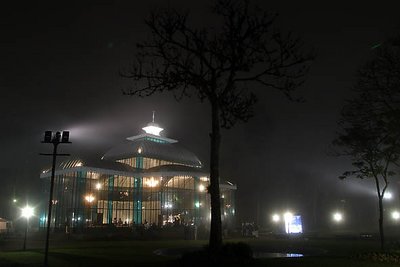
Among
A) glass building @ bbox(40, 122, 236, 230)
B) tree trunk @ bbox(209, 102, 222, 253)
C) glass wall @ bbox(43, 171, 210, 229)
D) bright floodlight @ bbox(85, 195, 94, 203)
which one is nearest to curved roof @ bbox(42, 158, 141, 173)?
glass building @ bbox(40, 122, 236, 230)

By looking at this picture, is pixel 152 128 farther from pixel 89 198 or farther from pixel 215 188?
pixel 215 188

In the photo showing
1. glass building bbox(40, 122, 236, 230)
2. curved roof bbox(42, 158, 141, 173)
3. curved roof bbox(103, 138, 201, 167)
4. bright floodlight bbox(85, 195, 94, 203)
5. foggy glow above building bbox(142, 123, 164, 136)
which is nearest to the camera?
glass building bbox(40, 122, 236, 230)

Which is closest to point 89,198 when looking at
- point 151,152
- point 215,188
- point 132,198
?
point 132,198

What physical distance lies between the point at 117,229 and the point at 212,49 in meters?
35.2

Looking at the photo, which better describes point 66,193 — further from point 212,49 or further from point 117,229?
point 212,49

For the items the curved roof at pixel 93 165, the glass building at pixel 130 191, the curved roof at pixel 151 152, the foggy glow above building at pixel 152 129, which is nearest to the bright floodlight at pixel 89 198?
the glass building at pixel 130 191

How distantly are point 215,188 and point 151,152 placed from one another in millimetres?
45439

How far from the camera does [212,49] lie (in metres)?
20.9

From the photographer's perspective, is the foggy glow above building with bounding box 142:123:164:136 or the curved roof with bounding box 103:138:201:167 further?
the foggy glow above building with bounding box 142:123:164:136

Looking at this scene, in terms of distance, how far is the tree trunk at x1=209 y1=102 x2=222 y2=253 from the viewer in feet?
60.6

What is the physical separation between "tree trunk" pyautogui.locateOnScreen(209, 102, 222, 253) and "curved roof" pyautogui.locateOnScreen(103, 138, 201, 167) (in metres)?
43.6

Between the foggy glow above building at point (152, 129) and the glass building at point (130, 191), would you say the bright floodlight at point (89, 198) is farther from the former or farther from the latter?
the foggy glow above building at point (152, 129)

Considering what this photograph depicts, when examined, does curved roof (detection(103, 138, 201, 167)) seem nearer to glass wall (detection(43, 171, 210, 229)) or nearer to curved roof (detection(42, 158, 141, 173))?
curved roof (detection(42, 158, 141, 173))

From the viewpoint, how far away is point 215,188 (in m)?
19.4
